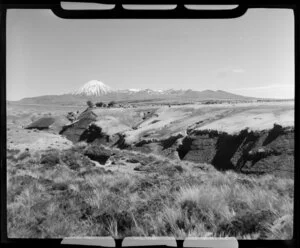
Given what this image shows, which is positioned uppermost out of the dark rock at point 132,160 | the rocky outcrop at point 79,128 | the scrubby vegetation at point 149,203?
the rocky outcrop at point 79,128

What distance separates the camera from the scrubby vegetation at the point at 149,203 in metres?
2.48

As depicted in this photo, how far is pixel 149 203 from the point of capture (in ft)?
9.36

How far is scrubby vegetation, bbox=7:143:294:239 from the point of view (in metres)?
2.48

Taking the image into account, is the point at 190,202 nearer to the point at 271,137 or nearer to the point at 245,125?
the point at 271,137

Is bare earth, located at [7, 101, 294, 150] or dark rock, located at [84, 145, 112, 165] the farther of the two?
dark rock, located at [84, 145, 112, 165]

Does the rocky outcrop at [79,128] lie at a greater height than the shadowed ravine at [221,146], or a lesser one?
greater

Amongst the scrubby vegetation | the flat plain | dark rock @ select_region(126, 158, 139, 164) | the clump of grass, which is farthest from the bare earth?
the scrubby vegetation

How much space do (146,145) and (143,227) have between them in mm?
2404

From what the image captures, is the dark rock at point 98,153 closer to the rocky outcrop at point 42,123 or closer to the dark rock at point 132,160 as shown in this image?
the dark rock at point 132,160

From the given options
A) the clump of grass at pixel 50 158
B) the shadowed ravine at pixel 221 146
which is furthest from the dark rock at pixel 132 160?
the clump of grass at pixel 50 158

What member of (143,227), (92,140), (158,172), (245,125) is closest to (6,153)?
(143,227)

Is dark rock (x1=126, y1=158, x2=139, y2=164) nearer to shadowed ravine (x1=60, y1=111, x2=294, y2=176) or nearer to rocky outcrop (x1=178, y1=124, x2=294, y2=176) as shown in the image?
shadowed ravine (x1=60, y1=111, x2=294, y2=176)

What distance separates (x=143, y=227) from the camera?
8.47 feet

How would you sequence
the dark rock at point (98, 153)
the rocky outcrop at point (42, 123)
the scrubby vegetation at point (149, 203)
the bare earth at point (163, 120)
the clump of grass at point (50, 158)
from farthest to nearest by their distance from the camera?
the dark rock at point (98, 153), the rocky outcrop at point (42, 123), the bare earth at point (163, 120), the clump of grass at point (50, 158), the scrubby vegetation at point (149, 203)
